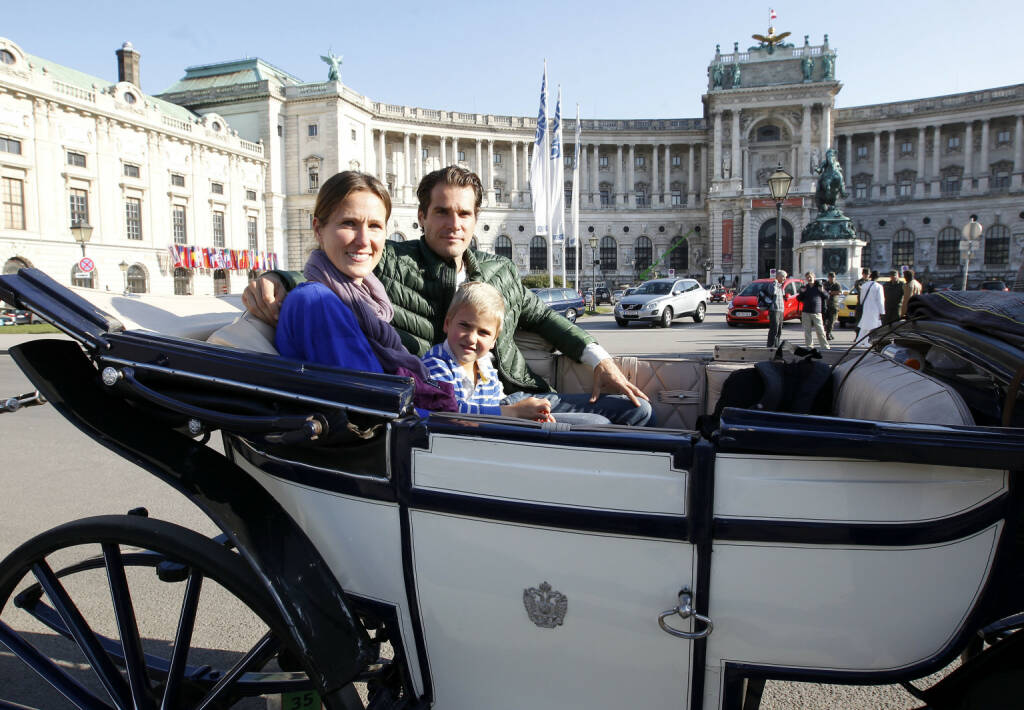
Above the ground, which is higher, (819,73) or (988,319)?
(819,73)

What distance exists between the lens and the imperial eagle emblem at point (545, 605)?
55.7 inches

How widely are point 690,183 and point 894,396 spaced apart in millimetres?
64896

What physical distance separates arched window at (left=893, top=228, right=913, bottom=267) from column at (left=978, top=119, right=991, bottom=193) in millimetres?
6365

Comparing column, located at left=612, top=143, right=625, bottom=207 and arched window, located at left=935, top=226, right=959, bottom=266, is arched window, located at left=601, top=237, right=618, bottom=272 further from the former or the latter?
arched window, located at left=935, top=226, right=959, bottom=266

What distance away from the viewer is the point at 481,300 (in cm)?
221

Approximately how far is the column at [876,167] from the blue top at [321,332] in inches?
2631

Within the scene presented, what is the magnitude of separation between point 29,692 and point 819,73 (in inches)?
2645

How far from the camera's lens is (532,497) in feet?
4.53

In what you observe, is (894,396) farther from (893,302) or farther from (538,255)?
(538,255)

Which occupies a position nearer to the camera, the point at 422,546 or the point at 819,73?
the point at 422,546

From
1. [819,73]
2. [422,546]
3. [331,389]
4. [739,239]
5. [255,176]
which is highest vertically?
[819,73]

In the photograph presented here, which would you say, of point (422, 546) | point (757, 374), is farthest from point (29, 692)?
point (757, 374)

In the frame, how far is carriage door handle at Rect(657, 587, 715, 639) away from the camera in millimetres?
1325

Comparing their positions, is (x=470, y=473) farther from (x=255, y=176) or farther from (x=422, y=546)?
(x=255, y=176)
